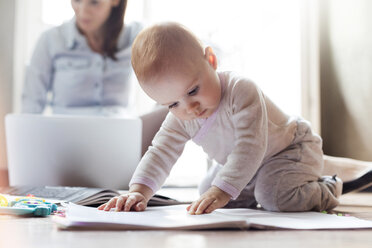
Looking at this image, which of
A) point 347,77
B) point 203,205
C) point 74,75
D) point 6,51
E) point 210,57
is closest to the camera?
point 203,205

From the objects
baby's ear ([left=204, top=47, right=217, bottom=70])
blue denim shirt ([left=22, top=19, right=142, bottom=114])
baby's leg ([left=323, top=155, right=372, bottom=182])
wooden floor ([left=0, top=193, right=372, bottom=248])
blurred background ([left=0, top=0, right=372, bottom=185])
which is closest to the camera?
wooden floor ([left=0, top=193, right=372, bottom=248])

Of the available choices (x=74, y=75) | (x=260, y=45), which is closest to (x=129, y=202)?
(x=74, y=75)

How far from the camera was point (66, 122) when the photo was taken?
1.44m

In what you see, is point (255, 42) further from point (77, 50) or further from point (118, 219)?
point (118, 219)

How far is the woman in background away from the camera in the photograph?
85.9 inches

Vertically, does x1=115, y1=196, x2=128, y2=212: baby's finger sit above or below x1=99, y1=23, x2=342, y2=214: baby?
below

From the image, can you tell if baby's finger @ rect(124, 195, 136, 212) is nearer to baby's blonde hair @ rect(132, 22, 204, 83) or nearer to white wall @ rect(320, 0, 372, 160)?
baby's blonde hair @ rect(132, 22, 204, 83)

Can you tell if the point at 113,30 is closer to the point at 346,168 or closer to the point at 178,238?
the point at 346,168

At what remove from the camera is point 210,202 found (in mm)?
904

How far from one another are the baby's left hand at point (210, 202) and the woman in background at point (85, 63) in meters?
1.31

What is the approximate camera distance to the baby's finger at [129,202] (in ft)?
3.12

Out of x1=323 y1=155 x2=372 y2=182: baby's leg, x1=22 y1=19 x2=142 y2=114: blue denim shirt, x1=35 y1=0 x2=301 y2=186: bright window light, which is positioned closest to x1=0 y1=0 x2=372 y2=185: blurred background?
x1=35 y1=0 x2=301 y2=186: bright window light

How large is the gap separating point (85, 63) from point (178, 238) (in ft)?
5.50

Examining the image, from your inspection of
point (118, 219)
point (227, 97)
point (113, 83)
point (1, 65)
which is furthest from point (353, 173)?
point (1, 65)
